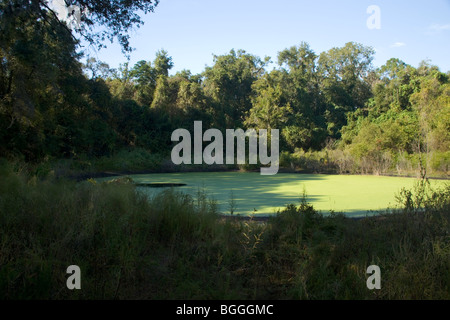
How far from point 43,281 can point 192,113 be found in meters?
20.1

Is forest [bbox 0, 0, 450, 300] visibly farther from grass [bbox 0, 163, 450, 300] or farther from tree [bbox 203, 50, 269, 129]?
tree [bbox 203, 50, 269, 129]

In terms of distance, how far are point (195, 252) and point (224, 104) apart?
79.5ft

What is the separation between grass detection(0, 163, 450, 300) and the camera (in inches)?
103

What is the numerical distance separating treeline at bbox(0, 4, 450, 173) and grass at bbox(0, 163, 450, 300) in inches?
140

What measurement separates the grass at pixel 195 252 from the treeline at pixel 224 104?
3.57 metres

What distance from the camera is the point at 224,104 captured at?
26.9 m

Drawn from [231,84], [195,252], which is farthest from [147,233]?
[231,84]

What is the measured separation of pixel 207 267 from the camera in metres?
2.99

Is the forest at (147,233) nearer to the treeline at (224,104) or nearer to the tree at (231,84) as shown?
the treeline at (224,104)

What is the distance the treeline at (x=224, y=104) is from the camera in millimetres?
8070

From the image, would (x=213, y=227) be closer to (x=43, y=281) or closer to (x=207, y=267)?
(x=207, y=267)

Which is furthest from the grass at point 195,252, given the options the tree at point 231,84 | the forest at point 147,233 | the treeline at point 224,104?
the tree at point 231,84
